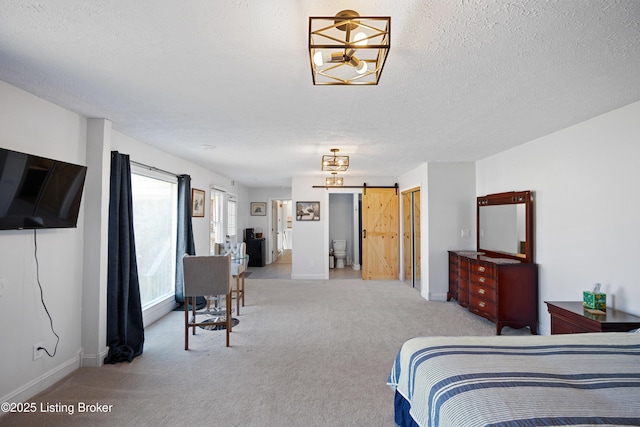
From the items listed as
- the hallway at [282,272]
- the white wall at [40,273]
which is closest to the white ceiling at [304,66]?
the white wall at [40,273]

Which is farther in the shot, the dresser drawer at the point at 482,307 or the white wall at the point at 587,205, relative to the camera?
the dresser drawer at the point at 482,307

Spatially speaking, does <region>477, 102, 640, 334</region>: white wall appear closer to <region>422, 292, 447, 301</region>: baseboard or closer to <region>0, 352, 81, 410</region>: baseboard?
<region>422, 292, 447, 301</region>: baseboard

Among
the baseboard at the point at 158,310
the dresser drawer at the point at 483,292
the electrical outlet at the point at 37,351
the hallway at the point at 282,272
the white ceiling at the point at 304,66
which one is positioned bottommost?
the hallway at the point at 282,272

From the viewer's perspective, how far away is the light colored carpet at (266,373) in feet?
7.34

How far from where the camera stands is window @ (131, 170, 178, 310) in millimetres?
4180

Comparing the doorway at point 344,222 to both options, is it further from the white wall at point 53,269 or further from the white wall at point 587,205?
the white wall at point 53,269

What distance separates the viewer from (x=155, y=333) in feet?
12.8

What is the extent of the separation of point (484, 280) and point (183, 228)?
4.53 meters

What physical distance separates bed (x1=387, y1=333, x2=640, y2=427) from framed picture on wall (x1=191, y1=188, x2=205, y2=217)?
448cm

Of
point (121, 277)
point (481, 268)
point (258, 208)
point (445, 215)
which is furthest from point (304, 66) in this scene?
point (258, 208)

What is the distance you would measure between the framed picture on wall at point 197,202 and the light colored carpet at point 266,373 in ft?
6.24

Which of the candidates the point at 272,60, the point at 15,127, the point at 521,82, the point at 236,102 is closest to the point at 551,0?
the point at 521,82

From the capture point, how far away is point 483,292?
→ 4.22 metres

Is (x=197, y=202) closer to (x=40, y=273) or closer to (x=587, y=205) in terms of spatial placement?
(x=40, y=273)
